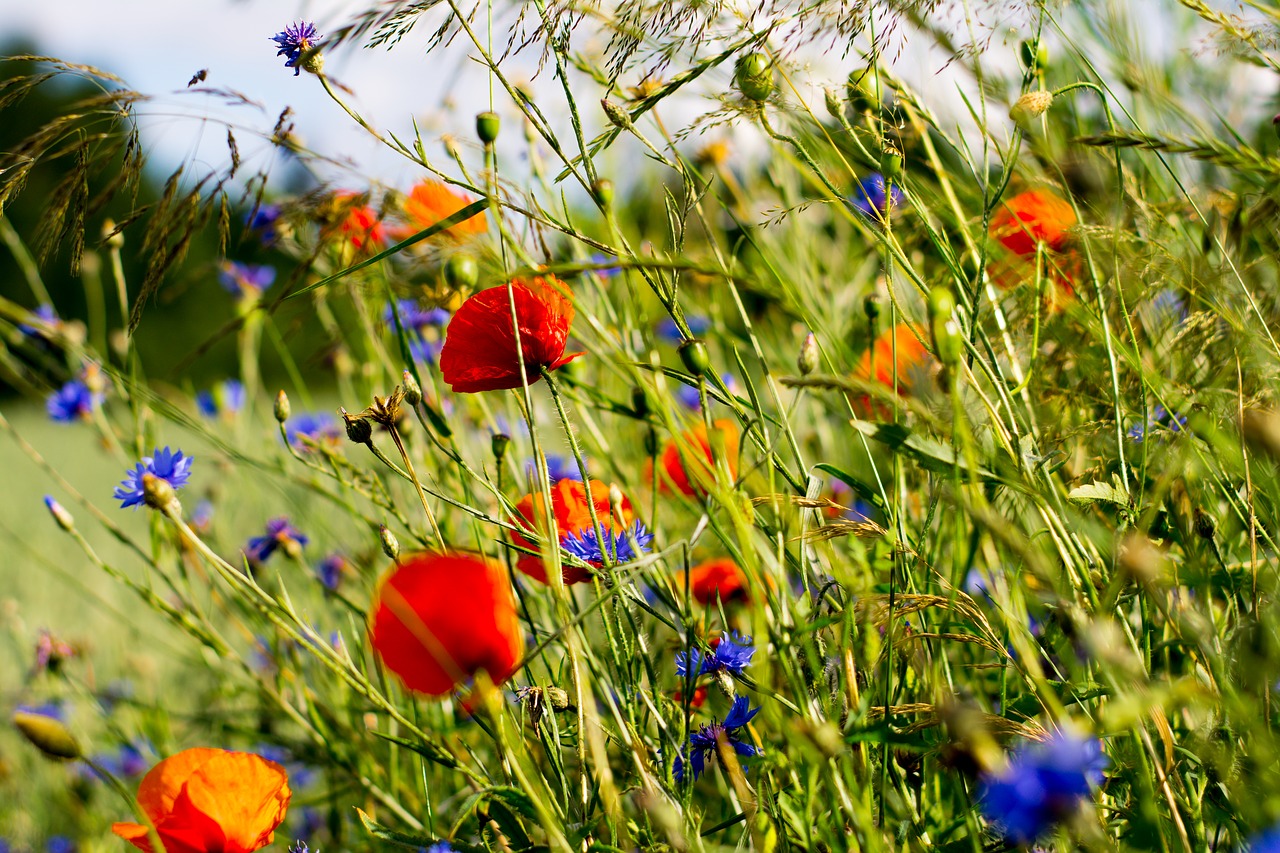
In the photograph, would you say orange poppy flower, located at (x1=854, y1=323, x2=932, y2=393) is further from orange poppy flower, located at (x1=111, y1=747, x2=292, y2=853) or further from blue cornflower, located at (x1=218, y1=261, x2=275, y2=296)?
blue cornflower, located at (x1=218, y1=261, x2=275, y2=296)

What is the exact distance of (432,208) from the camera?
2.73 ft

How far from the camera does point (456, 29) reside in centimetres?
59

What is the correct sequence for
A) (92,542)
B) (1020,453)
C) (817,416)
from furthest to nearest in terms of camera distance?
(92,542), (817,416), (1020,453)

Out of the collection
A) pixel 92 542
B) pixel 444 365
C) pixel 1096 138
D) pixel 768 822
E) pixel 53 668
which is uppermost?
pixel 92 542

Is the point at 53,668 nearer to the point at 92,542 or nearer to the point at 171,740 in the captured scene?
the point at 171,740

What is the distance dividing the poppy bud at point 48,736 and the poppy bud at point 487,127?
1.41 ft

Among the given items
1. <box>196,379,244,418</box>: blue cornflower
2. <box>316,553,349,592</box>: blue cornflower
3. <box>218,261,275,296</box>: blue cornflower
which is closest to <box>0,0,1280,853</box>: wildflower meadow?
<box>316,553,349,592</box>: blue cornflower

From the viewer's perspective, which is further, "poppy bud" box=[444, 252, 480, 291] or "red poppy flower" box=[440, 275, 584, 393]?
"poppy bud" box=[444, 252, 480, 291]

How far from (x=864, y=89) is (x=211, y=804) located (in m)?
0.58

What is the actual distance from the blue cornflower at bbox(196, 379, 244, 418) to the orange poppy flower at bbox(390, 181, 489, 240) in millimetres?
526

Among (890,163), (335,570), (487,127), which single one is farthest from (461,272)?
(335,570)

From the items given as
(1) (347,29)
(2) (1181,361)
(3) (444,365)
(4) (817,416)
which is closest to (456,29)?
(1) (347,29)

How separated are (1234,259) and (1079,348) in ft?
0.38

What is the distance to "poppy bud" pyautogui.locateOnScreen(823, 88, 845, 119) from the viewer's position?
24.9 inches
